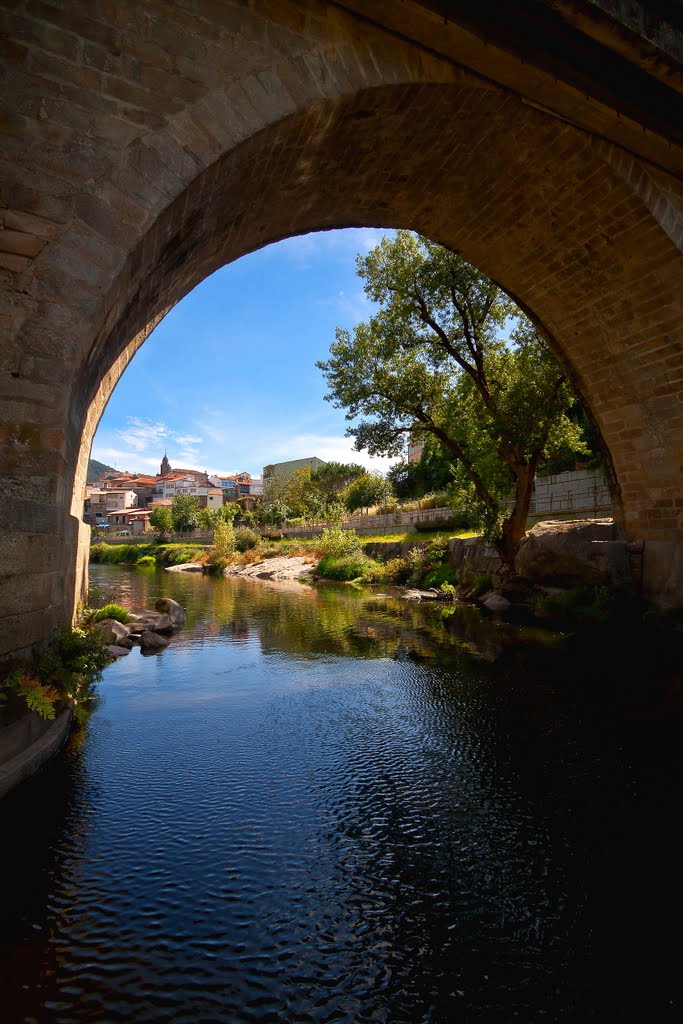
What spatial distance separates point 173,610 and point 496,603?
813 centimetres

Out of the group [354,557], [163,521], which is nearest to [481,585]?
[354,557]

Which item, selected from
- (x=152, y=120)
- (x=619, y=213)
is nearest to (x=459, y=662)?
(x=619, y=213)

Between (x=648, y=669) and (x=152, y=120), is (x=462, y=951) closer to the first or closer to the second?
(x=152, y=120)

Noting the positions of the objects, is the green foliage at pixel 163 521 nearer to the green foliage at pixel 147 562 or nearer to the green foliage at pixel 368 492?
the green foliage at pixel 147 562

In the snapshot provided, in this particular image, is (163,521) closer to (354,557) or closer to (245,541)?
→ (245,541)

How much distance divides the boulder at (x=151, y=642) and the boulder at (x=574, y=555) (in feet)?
26.2

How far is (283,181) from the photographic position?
578 centimetres

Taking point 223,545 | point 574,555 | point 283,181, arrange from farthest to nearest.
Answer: point 223,545 → point 574,555 → point 283,181

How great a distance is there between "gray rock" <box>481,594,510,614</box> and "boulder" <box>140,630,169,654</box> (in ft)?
25.1

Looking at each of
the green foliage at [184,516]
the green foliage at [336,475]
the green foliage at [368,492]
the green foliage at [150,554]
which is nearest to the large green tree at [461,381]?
the green foliage at [150,554]

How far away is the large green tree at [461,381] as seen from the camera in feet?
42.0

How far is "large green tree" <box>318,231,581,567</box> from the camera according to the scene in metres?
12.8

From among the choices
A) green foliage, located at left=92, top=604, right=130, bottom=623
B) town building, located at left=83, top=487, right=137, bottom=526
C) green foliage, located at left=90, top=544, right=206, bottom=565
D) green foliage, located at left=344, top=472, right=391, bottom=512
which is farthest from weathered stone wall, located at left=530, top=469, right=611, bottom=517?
town building, located at left=83, top=487, right=137, bottom=526

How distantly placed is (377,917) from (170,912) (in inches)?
40.9
